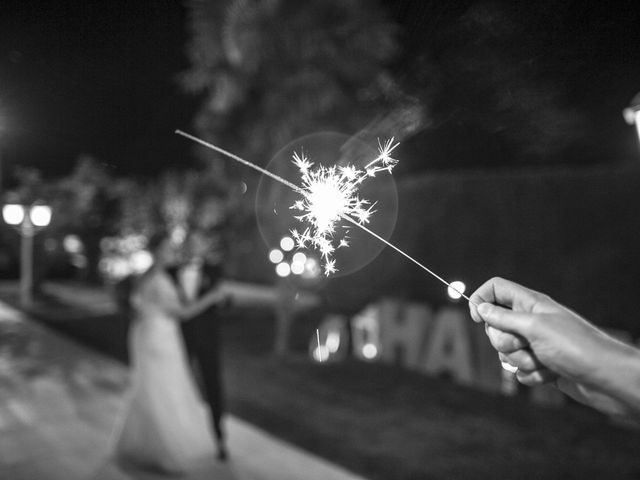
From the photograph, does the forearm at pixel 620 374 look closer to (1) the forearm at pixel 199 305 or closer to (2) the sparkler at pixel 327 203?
(2) the sparkler at pixel 327 203

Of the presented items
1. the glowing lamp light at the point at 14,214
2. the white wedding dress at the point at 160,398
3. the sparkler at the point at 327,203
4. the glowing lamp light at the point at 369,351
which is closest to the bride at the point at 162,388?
the white wedding dress at the point at 160,398

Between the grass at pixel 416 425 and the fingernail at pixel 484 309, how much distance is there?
3670 mm

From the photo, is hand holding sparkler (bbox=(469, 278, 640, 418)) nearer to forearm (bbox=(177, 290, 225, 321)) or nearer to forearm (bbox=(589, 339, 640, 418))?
forearm (bbox=(589, 339, 640, 418))

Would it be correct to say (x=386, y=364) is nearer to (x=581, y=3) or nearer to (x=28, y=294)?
(x=581, y=3)

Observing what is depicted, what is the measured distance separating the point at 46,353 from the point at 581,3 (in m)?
10.7

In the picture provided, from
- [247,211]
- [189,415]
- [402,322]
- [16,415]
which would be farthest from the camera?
[247,211]

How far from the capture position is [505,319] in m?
1.25

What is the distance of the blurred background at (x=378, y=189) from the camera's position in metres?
→ 4.53

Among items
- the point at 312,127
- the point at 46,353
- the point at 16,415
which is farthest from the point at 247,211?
the point at 16,415

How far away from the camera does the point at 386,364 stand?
859 cm

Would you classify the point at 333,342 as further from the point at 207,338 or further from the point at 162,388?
the point at 162,388

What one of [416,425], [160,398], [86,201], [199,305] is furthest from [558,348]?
[86,201]

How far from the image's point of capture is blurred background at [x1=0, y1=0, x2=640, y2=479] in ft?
14.9

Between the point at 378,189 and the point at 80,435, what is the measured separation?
29.3 ft
